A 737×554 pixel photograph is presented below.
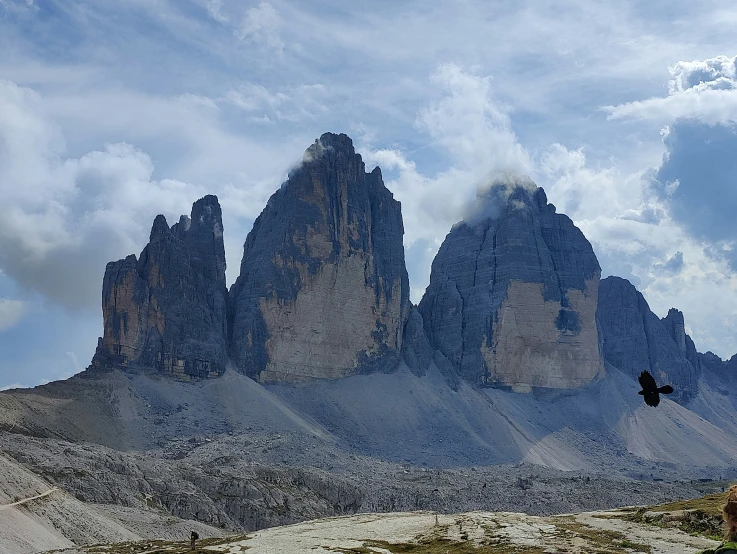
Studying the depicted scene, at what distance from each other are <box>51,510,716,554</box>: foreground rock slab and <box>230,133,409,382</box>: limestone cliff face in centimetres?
13393

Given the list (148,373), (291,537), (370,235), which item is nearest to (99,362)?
(148,373)

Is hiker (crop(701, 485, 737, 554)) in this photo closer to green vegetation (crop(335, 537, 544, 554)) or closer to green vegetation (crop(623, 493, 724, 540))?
green vegetation (crop(335, 537, 544, 554))

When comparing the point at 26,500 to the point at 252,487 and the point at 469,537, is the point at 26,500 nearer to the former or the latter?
the point at 469,537

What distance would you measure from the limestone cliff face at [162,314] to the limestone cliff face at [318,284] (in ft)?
27.8

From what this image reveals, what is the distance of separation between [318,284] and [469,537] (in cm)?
15067

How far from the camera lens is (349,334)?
18775 centimetres

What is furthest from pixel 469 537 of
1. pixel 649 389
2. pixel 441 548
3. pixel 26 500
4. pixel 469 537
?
pixel 26 500

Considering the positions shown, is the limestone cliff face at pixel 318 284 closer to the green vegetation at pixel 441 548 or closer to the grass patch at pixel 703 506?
the grass patch at pixel 703 506

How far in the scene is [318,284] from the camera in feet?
607

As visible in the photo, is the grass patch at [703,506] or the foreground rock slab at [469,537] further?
the grass patch at [703,506]

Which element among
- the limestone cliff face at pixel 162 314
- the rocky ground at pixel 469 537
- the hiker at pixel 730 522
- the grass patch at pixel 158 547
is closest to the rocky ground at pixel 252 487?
the grass patch at pixel 158 547

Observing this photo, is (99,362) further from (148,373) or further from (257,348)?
(257,348)

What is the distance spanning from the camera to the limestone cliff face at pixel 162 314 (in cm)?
16138

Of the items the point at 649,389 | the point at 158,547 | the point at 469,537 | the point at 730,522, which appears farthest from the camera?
the point at 158,547
